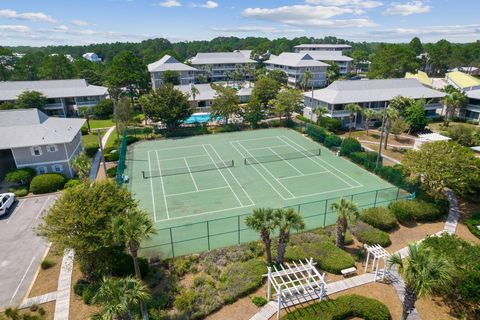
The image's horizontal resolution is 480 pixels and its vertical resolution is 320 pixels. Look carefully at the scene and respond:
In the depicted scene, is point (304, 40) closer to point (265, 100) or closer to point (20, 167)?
point (265, 100)

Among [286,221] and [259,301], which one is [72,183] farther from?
[286,221]

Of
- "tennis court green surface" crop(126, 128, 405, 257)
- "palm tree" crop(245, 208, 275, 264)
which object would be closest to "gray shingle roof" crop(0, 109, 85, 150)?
"tennis court green surface" crop(126, 128, 405, 257)

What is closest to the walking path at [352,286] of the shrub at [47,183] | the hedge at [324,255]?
the hedge at [324,255]

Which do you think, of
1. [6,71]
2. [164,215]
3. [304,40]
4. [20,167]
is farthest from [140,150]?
[304,40]

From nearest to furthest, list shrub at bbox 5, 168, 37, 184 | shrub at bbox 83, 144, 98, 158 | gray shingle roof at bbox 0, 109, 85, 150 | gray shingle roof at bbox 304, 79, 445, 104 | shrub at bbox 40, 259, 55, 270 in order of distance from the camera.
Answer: shrub at bbox 40, 259, 55, 270, shrub at bbox 5, 168, 37, 184, gray shingle roof at bbox 0, 109, 85, 150, shrub at bbox 83, 144, 98, 158, gray shingle roof at bbox 304, 79, 445, 104

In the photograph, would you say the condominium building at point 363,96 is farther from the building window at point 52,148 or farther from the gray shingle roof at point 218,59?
the gray shingle roof at point 218,59

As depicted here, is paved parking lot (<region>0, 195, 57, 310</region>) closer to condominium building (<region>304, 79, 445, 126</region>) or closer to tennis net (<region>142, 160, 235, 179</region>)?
tennis net (<region>142, 160, 235, 179</region>)

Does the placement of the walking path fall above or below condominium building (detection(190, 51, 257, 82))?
below
